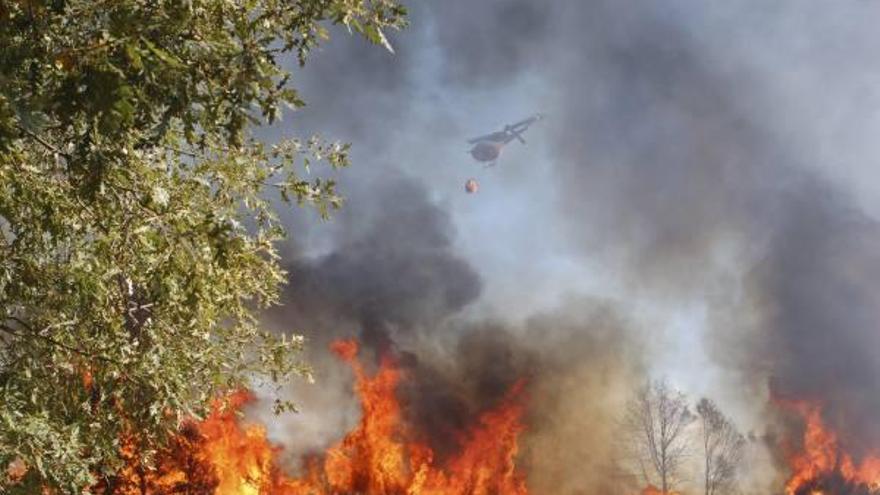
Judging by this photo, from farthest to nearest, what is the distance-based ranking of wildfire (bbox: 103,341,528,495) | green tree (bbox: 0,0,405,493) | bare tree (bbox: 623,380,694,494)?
bare tree (bbox: 623,380,694,494) → wildfire (bbox: 103,341,528,495) → green tree (bbox: 0,0,405,493)

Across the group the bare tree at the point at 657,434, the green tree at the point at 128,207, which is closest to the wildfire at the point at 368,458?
the bare tree at the point at 657,434

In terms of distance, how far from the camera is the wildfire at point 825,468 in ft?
141

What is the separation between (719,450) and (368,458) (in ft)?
79.0

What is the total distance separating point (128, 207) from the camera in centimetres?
685

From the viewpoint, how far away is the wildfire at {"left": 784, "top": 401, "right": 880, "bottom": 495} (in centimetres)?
4291

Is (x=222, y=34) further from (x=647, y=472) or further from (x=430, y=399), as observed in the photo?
(x=647, y=472)

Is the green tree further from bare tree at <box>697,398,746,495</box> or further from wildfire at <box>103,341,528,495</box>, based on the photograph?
bare tree at <box>697,398,746,495</box>

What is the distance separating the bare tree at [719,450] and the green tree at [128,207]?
1586 inches

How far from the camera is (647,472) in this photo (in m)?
44.5

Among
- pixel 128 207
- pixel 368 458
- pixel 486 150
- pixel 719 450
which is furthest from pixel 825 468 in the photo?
pixel 128 207

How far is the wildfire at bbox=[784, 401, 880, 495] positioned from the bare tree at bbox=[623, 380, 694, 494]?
767cm

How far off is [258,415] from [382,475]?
325 inches

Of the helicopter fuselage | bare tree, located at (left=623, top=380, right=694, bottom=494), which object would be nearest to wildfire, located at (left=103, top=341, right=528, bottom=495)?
Result: bare tree, located at (left=623, top=380, right=694, bottom=494)

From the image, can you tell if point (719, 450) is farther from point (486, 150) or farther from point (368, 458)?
point (486, 150)
